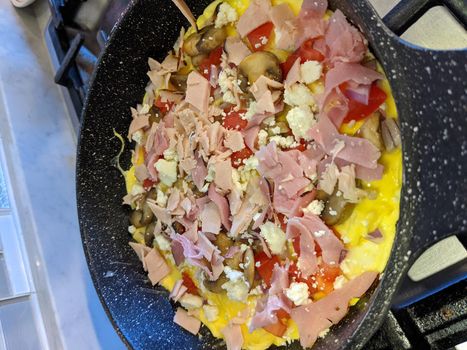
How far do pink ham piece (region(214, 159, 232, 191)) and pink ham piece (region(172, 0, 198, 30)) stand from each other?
319mm

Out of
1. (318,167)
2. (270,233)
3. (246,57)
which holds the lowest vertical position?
(270,233)

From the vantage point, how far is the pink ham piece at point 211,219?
106 cm

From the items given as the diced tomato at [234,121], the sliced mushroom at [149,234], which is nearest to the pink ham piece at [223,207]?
the diced tomato at [234,121]

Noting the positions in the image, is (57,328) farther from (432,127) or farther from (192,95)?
(432,127)

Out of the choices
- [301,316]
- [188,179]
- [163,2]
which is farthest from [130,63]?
[301,316]

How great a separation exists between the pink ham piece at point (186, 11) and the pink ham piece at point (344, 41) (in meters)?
0.34

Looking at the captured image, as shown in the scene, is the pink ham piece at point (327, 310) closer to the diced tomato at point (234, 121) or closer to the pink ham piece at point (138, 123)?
the diced tomato at point (234, 121)

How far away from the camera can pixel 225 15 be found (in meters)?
1.10

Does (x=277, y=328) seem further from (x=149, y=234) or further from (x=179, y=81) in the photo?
(x=179, y=81)

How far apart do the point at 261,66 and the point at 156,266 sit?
0.50m

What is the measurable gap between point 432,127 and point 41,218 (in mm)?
1132

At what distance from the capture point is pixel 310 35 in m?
0.95

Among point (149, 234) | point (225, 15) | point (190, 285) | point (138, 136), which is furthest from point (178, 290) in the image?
point (225, 15)

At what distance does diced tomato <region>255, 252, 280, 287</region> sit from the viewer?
100 cm
